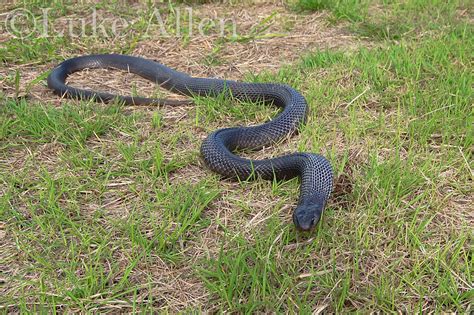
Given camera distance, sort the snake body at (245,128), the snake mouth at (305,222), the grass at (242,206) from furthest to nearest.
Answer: the snake body at (245,128), the snake mouth at (305,222), the grass at (242,206)

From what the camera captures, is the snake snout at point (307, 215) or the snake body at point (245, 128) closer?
the snake snout at point (307, 215)

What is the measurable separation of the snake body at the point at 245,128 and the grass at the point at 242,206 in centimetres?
9

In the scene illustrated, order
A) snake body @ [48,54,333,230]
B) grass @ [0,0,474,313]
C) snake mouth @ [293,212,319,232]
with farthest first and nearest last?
snake body @ [48,54,333,230]
snake mouth @ [293,212,319,232]
grass @ [0,0,474,313]

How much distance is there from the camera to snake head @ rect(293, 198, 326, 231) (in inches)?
101

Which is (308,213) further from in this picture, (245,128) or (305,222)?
(245,128)

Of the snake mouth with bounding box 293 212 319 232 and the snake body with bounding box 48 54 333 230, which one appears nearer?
the snake mouth with bounding box 293 212 319 232

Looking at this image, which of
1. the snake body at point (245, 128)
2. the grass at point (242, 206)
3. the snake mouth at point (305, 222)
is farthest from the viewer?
the snake body at point (245, 128)

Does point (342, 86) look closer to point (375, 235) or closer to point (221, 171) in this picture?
point (221, 171)

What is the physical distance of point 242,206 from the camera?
2881 millimetres

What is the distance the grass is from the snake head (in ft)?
0.25

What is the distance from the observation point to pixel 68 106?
12.7ft

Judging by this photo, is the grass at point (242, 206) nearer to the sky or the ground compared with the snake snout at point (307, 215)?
nearer to the ground

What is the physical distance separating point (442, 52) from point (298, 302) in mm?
3209

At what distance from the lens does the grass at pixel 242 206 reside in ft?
7.49
